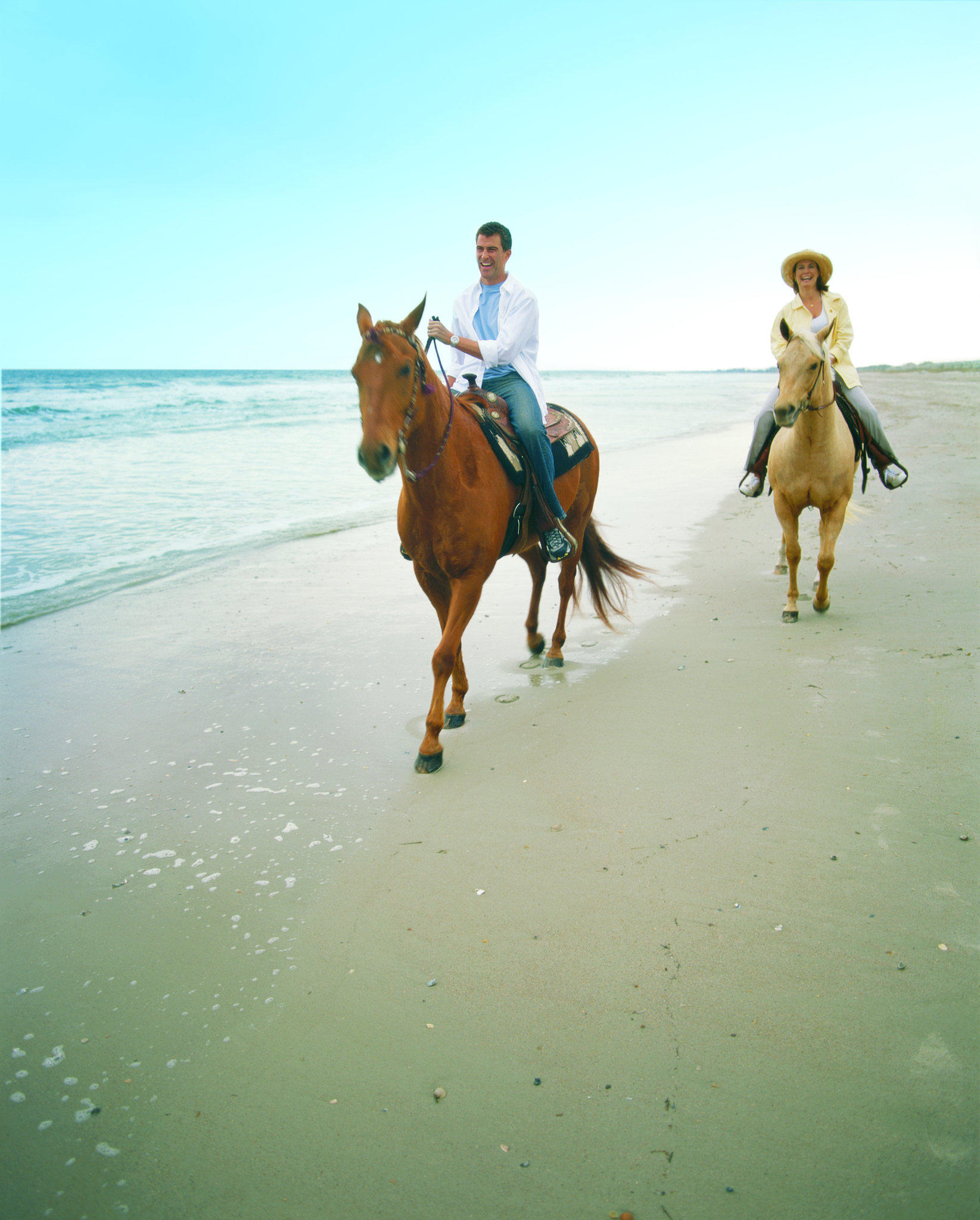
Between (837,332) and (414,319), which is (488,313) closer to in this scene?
(414,319)

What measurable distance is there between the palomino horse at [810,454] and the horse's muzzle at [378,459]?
309 cm

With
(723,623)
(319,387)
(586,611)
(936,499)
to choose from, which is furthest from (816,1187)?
(319,387)

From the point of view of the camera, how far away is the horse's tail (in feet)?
18.5

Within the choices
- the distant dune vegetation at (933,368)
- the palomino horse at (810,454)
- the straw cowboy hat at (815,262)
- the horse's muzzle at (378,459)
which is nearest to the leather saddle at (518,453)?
the horse's muzzle at (378,459)

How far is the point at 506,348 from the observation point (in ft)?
14.1

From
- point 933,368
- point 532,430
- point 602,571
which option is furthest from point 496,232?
point 933,368

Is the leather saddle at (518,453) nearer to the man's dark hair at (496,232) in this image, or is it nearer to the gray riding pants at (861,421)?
the man's dark hair at (496,232)

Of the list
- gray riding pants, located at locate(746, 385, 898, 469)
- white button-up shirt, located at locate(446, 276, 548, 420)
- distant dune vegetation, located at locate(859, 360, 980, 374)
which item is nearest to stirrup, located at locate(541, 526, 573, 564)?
white button-up shirt, located at locate(446, 276, 548, 420)

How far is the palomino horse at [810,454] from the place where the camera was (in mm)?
5031

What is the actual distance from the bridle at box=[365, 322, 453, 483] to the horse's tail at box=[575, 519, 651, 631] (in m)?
2.24

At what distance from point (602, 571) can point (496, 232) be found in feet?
8.37

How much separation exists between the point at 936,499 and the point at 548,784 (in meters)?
7.72

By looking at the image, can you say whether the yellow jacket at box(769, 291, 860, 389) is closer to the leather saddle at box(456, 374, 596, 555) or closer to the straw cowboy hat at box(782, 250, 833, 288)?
the straw cowboy hat at box(782, 250, 833, 288)

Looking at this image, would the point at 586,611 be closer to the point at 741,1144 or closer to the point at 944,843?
the point at 944,843
